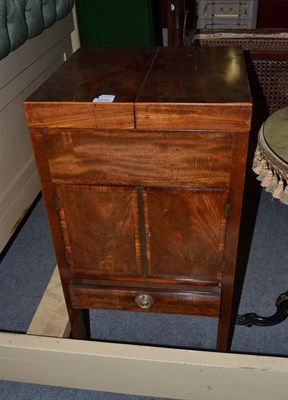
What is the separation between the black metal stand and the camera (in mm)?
1186

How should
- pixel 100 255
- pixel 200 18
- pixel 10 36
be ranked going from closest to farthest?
pixel 100 255 < pixel 10 36 < pixel 200 18

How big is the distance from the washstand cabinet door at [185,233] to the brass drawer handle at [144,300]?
0.16ft

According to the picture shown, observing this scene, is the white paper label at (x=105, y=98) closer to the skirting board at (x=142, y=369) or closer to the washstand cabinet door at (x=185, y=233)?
the washstand cabinet door at (x=185, y=233)

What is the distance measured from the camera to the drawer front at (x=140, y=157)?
71 cm

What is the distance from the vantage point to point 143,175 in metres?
0.77

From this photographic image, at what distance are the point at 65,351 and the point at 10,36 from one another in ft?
2.89

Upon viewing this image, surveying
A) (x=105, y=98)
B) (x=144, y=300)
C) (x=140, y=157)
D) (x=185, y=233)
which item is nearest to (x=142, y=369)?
(x=144, y=300)

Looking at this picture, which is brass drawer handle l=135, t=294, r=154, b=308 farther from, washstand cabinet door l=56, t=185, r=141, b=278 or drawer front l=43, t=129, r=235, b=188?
drawer front l=43, t=129, r=235, b=188

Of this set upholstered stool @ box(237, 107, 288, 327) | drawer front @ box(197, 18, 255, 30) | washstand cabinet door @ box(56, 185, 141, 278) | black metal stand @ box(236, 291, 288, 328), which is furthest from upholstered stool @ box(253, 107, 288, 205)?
drawer front @ box(197, 18, 255, 30)

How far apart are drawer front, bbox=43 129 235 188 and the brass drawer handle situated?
10.8 inches

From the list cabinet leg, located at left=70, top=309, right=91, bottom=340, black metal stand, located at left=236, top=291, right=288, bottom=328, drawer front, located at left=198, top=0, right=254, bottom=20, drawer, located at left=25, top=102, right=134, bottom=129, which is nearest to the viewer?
drawer, located at left=25, top=102, right=134, bottom=129

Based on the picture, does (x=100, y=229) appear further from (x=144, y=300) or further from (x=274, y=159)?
(x=274, y=159)

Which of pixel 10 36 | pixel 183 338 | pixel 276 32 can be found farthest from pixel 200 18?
pixel 183 338

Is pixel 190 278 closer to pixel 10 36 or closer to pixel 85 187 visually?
pixel 85 187
